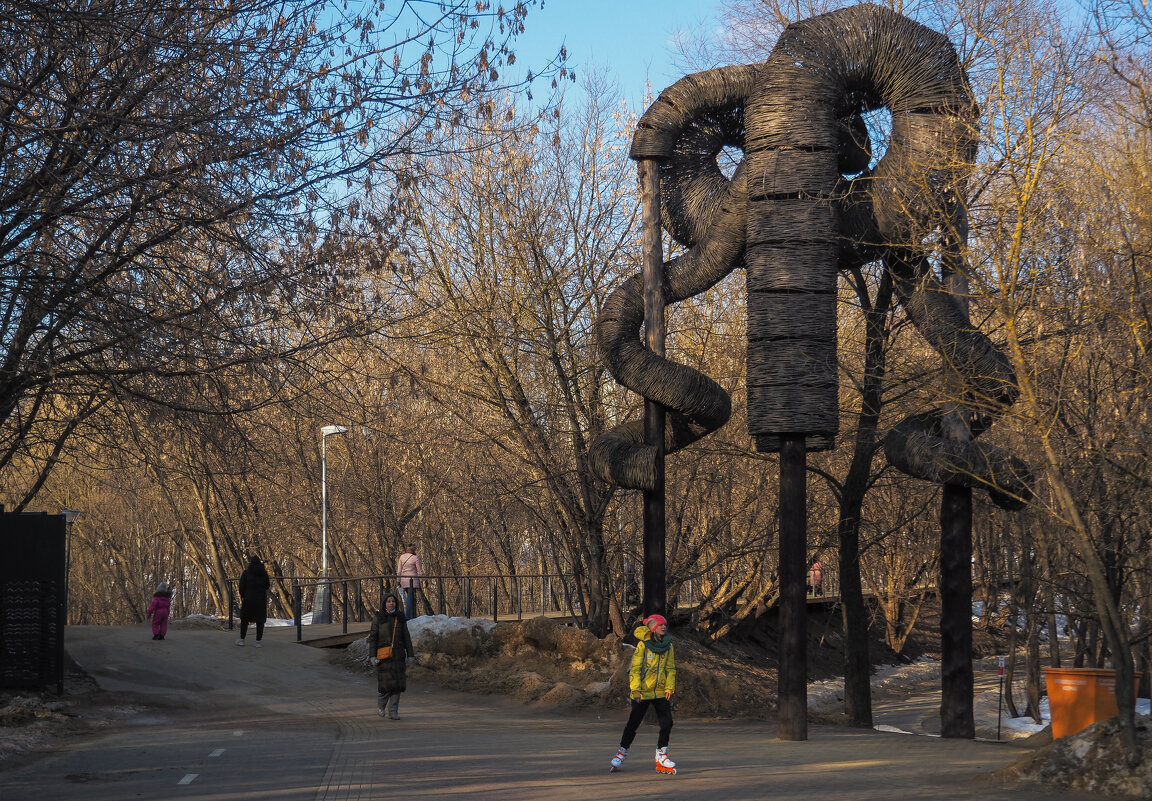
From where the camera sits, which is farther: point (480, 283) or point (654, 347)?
point (480, 283)

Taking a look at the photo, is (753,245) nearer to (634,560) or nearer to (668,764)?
(668,764)

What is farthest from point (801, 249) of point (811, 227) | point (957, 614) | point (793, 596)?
point (957, 614)

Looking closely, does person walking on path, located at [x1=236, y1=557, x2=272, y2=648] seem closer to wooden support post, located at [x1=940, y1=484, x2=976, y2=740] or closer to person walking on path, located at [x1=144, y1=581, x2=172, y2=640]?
person walking on path, located at [x1=144, y1=581, x2=172, y2=640]

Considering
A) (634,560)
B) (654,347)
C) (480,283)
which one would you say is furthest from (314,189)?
(634,560)

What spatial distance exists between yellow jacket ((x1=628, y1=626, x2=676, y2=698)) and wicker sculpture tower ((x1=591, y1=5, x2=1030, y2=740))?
2326 millimetres

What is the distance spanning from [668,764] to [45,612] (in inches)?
385

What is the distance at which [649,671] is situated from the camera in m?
11.6

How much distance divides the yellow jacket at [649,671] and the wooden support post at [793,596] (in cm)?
217

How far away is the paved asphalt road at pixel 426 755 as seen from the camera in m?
9.76

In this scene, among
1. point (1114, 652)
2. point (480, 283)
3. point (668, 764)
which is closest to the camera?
point (1114, 652)

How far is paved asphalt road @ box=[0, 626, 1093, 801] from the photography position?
9758 mm

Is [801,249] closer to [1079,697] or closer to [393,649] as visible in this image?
[1079,697]

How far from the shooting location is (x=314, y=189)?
11102mm

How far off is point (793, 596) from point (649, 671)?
262cm
